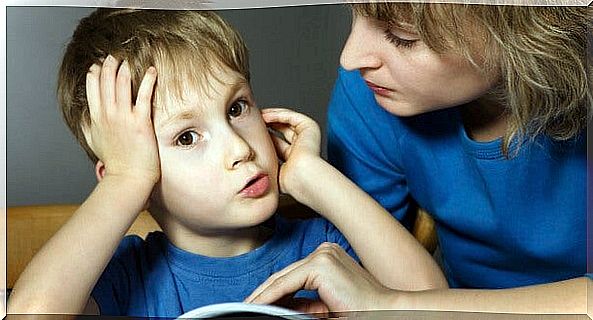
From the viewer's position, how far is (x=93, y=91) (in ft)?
3.24

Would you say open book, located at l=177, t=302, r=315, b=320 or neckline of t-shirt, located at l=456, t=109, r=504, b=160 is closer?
open book, located at l=177, t=302, r=315, b=320

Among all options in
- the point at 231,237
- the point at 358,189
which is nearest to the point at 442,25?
the point at 358,189

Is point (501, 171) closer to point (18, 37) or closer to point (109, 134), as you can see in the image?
point (109, 134)

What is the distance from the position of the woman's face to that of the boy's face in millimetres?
113

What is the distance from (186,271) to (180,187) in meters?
0.08

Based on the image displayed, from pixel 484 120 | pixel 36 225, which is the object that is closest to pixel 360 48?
pixel 484 120

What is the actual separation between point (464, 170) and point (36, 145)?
0.42 m

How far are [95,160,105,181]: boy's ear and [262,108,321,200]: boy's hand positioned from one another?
16cm

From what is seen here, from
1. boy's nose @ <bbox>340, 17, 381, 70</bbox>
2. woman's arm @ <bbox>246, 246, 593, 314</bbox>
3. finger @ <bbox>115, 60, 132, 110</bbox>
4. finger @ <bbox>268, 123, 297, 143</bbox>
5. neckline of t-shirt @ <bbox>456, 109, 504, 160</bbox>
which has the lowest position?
woman's arm @ <bbox>246, 246, 593, 314</bbox>

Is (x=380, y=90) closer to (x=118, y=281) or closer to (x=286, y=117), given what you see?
(x=286, y=117)

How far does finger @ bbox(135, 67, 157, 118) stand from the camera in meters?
0.98

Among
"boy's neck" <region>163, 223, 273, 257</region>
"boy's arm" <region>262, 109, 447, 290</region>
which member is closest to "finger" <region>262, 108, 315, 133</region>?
"boy's arm" <region>262, 109, 447, 290</region>

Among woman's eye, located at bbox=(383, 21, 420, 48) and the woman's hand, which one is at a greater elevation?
woman's eye, located at bbox=(383, 21, 420, 48)

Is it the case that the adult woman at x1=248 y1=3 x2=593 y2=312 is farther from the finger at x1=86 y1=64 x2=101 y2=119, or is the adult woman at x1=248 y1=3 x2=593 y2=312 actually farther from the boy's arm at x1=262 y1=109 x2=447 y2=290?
the finger at x1=86 y1=64 x2=101 y2=119
